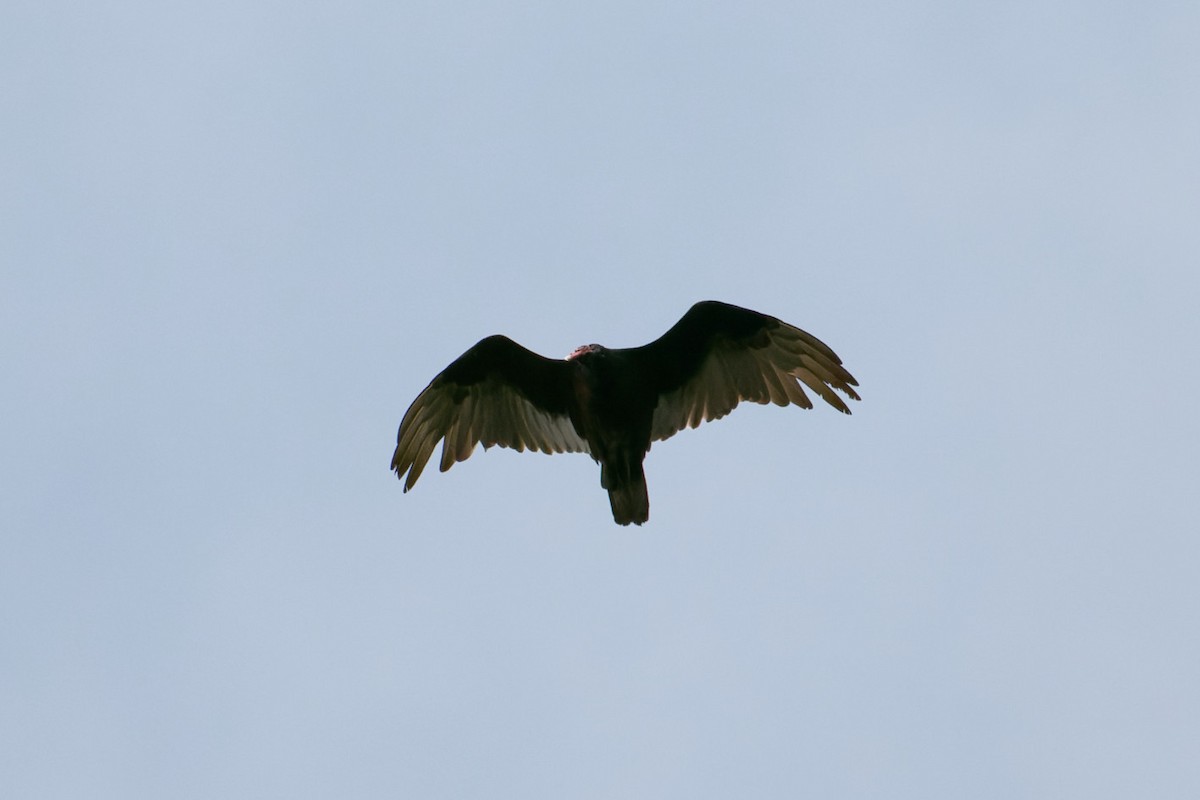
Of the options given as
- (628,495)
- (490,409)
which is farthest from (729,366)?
(490,409)

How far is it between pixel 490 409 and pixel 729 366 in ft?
6.86

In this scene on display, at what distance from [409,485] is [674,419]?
233cm

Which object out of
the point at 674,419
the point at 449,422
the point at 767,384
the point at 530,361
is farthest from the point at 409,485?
the point at 767,384

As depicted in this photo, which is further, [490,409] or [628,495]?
[490,409]

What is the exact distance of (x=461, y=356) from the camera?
1142cm

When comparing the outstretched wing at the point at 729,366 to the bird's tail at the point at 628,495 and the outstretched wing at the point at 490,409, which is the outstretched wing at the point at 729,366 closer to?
the bird's tail at the point at 628,495

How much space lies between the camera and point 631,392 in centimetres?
1111

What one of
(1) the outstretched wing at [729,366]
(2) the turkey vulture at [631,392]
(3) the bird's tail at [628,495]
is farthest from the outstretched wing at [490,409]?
(1) the outstretched wing at [729,366]

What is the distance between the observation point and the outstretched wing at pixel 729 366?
1138 centimetres

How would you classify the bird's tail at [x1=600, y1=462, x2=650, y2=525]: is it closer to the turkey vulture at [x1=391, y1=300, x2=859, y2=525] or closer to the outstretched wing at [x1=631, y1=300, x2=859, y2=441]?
the turkey vulture at [x1=391, y1=300, x2=859, y2=525]

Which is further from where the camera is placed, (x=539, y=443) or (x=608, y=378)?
(x=539, y=443)

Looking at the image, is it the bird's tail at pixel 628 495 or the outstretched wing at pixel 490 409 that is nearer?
the bird's tail at pixel 628 495

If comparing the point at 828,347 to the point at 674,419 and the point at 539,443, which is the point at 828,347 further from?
the point at 539,443

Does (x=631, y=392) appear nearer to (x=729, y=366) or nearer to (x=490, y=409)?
(x=729, y=366)
